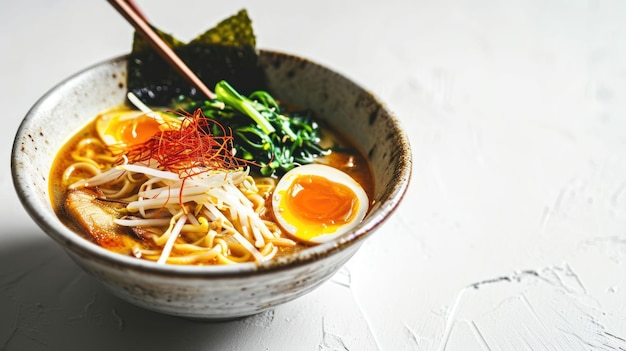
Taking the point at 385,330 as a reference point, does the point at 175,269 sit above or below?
below

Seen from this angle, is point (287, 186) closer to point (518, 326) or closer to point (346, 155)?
point (346, 155)

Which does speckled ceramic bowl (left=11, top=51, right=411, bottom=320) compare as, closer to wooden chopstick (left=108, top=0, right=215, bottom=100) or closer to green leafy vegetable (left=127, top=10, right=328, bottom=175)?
green leafy vegetable (left=127, top=10, right=328, bottom=175)

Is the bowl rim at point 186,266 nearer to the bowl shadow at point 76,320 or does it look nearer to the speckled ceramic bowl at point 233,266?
the speckled ceramic bowl at point 233,266

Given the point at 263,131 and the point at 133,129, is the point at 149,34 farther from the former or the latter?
the point at 263,131

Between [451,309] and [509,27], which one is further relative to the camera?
[509,27]

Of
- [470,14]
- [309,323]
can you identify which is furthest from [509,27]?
[309,323]

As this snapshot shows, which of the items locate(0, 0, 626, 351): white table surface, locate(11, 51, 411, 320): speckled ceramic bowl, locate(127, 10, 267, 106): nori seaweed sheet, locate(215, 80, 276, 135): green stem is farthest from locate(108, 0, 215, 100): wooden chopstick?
locate(0, 0, 626, 351): white table surface
